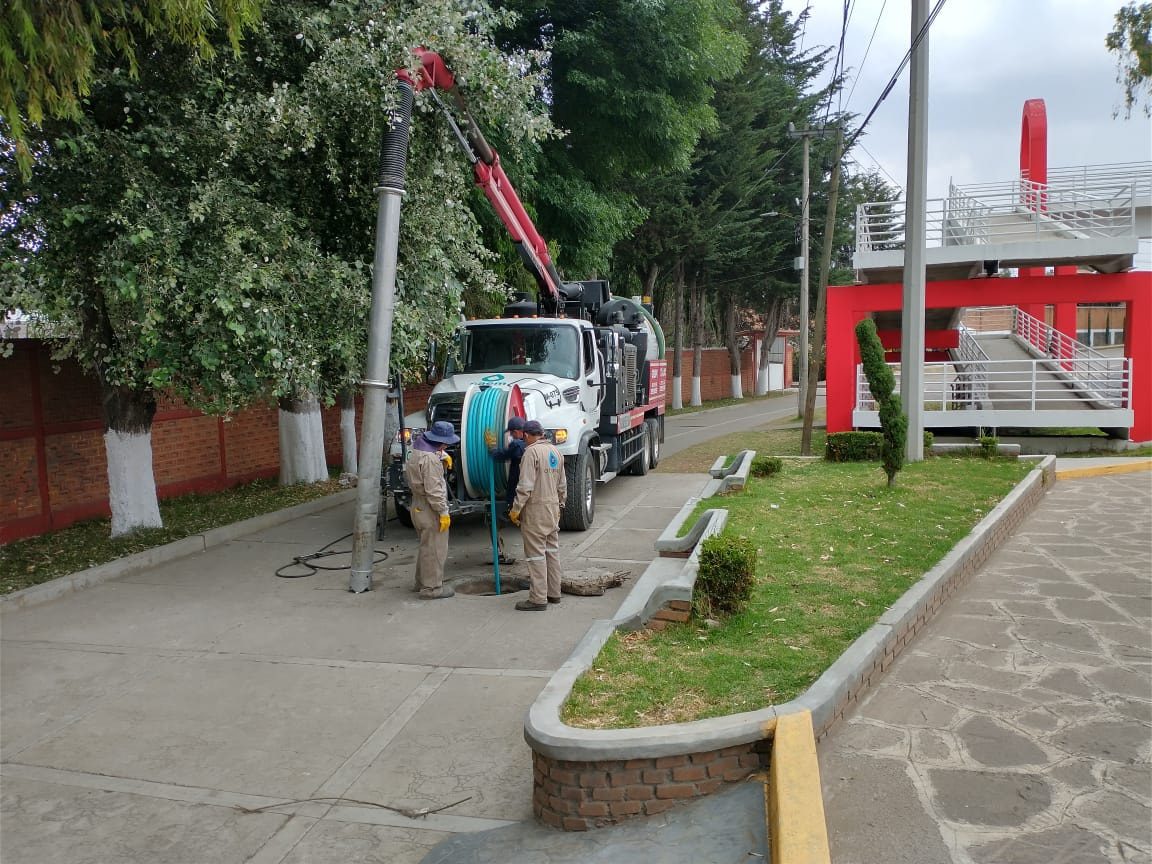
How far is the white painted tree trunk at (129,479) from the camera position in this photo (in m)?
10.3

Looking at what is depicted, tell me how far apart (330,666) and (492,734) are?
5.80 ft

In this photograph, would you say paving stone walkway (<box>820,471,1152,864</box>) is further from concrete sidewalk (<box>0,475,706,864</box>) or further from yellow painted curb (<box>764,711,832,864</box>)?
concrete sidewalk (<box>0,475,706,864</box>)

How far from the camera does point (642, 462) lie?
15523mm

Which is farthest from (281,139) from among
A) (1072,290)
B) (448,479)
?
(1072,290)

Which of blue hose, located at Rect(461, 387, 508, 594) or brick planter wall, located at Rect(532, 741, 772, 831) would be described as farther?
blue hose, located at Rect(461, 387, 508, 594)

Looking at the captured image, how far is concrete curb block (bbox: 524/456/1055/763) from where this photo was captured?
4.09 m

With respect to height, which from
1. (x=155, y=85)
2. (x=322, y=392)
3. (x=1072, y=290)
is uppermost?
(x=155, y=85)

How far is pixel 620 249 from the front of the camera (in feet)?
100

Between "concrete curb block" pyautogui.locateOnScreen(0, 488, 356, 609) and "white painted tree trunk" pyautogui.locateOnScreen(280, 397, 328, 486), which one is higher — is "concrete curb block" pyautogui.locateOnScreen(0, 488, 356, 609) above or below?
below

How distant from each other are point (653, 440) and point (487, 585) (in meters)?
8.46

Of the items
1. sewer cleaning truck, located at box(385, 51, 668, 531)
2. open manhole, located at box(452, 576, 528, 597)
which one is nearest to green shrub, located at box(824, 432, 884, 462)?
sewer cleaning truck, located at box(385, 51, 668, 531)

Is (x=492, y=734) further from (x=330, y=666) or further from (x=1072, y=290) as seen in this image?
(x=1072, y=290)

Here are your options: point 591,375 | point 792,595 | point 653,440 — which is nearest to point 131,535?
point 591,375

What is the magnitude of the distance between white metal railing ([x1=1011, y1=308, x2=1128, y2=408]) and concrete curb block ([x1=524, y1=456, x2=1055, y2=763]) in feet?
41.3
